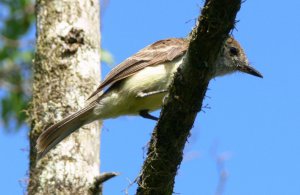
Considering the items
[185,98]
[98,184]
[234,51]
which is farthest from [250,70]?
[185,98]

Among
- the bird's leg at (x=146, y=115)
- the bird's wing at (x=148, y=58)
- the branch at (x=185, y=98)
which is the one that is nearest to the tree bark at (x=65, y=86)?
the bird's wing at (x=148, y=58)

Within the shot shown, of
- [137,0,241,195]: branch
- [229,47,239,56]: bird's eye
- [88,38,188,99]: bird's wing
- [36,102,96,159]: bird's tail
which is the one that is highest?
[229,47,239,56]: bird's eye

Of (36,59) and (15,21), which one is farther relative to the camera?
(15,21)

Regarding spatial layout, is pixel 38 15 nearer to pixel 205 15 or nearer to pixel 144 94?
pixel 144 94

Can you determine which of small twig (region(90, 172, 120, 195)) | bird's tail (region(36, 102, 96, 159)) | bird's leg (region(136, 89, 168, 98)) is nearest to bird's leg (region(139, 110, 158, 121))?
A: bird's leg (region(136, 89, 168, 98))

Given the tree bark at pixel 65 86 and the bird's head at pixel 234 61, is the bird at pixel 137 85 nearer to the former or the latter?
the bird's head at pixel 234 61

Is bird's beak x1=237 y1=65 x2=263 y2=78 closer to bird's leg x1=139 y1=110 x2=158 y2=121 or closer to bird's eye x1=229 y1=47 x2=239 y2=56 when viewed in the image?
bird's eye x1=229 y1=47 x2=239 y2=56

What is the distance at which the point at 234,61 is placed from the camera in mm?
6844

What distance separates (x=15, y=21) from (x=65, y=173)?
2.97 meters

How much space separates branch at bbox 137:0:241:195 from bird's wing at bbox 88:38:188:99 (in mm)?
1507

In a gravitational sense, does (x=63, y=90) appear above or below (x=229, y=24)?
above

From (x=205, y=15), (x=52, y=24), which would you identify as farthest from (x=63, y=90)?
(x=205, y=15)

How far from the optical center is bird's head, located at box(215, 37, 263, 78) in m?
6.61

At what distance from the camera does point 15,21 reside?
8398 millimetres
